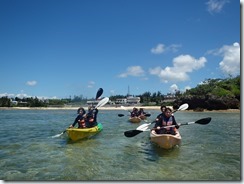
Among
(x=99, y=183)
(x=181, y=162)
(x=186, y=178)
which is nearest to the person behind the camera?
(x=99, y=183)

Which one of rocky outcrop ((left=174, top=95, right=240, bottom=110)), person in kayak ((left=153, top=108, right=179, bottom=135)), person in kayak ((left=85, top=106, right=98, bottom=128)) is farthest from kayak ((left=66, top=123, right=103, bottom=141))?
rocky outcrop ((left=174, top=95, right=240, bottom=110))

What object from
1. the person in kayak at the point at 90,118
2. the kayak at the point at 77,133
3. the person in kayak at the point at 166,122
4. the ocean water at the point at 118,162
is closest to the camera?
the ocean water at the point at 118,162

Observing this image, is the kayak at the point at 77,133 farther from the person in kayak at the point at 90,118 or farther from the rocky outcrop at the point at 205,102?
the rocky outcrop at the point at 205,102

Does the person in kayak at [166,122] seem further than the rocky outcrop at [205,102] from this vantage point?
No

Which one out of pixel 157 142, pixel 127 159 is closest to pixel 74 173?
pixel 127 159

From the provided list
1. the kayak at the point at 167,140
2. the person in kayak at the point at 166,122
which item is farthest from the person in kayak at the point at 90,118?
the kayak at the point at 167,140

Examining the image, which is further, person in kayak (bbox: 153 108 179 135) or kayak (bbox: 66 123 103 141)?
kayak (bbox: 66 123 103 141)

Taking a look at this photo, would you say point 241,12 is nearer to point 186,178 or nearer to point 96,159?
point 186,178

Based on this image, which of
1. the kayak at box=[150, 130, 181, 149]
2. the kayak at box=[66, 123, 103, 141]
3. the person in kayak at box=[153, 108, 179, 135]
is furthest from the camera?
the kayak at box=[66, 123, 103, 141]

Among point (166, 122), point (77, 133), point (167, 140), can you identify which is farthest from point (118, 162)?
point (77, 133)

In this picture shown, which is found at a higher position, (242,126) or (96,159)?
(242,126)

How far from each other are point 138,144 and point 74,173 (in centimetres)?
373

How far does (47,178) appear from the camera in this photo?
5.04m

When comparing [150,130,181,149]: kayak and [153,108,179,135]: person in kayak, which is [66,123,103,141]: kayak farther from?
[150,130,181,149]: kayak
